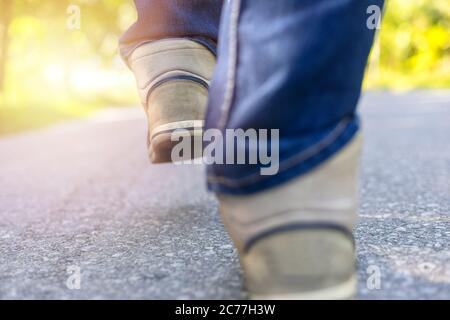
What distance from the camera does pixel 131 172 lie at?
124 inches

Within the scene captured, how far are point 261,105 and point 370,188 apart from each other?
4.75 ft

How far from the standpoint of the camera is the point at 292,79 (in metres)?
0.94

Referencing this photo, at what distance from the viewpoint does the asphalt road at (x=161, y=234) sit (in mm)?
1132

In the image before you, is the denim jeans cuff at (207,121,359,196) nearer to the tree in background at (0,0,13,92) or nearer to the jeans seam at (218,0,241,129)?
the jeans seam at (218,0,241,129)

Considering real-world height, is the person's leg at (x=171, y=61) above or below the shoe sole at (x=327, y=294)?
above

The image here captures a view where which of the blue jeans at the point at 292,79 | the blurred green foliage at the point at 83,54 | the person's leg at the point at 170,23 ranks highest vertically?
the blurred green foliage at the point at 83,54

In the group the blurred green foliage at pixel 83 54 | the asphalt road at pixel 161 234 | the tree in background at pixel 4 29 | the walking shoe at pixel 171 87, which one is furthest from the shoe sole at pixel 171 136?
the tree in background at pixel 4 29

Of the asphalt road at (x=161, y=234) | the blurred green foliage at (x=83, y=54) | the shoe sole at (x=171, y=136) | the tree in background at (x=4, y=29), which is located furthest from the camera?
the blurred green foliage at (x=83, y=54)

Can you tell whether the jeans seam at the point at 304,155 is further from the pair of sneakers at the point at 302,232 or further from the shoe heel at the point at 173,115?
the shoe heel at the point at 173,115

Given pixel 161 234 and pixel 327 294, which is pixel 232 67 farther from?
pixel 161 234

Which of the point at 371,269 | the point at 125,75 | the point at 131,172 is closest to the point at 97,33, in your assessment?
the point at 125,75

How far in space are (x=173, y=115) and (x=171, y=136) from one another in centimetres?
5

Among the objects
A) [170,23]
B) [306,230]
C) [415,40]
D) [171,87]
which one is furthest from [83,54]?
[306,230]
